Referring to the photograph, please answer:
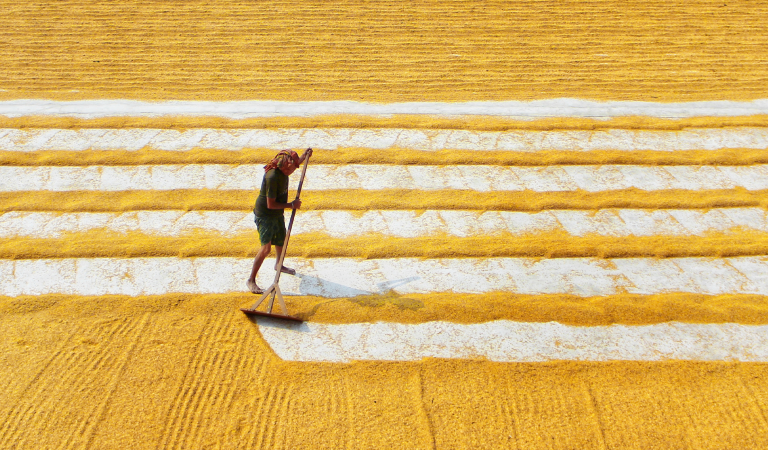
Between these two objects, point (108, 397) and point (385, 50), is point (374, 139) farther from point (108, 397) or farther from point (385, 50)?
point (108, 397)

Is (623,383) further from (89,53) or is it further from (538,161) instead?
(89,53)

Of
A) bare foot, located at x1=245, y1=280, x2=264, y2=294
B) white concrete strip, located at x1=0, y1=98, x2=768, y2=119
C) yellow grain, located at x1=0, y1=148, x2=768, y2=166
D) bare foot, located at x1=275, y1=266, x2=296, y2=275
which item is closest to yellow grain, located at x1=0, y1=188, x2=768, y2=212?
yellow grain, located at x1=0, y1=148, x2=768, y2=166

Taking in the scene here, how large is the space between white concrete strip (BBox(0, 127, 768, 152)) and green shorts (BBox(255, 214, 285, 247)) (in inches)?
122

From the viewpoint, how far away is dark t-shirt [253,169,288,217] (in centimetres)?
486

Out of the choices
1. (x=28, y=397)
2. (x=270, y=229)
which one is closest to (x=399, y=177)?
(x=270, y=229)

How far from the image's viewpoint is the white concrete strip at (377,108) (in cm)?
880

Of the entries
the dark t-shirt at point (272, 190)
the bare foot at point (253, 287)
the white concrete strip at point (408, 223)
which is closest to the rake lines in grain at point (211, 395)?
the bare foot at point (253, 287)

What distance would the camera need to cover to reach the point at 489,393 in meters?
4.35

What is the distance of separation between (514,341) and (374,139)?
449 centimetres

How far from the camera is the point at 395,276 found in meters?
5.78

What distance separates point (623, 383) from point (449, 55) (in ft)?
27.2

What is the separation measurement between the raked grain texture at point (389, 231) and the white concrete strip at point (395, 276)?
0.03m

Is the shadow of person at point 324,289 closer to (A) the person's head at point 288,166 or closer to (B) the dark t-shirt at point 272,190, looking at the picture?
(B) the dark t-shirt at point 272,190

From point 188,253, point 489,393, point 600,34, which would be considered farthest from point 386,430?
A: point 600,34
